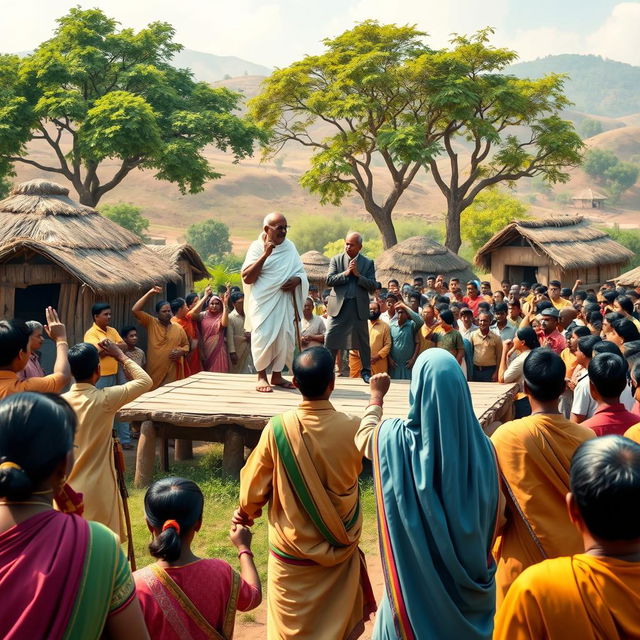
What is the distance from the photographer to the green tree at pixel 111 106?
2381cm

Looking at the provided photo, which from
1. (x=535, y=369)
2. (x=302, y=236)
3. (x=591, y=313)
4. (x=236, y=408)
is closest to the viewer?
(x=535, y=369)

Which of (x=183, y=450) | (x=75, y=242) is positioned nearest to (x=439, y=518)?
(x=183, y=450)

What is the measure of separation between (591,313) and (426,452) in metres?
7.10

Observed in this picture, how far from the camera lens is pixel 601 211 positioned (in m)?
79.8

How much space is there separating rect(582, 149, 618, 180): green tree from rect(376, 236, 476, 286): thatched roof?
225 feet

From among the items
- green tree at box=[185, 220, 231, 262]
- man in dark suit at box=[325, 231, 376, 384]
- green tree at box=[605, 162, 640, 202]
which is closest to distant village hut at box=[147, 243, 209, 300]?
man in dark suit at box=[325, 231, 376, 384]

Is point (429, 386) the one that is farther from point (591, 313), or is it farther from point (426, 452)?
point (591, 313)

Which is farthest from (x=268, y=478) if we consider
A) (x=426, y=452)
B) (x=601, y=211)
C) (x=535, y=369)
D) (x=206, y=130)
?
(x=601, y=211)

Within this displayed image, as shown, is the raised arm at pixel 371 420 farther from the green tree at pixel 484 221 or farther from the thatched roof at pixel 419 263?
the green tree at pixel 484 221

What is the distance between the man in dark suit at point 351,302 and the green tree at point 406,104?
731 inches

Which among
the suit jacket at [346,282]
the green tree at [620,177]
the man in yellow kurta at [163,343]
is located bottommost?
the man in yellow kurta at [163,343]

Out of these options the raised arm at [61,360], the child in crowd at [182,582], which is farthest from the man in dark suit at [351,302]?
the child in crowd at [182,582]

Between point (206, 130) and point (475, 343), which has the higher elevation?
point (206, 130)

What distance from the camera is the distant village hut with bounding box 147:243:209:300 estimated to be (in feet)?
51.1
